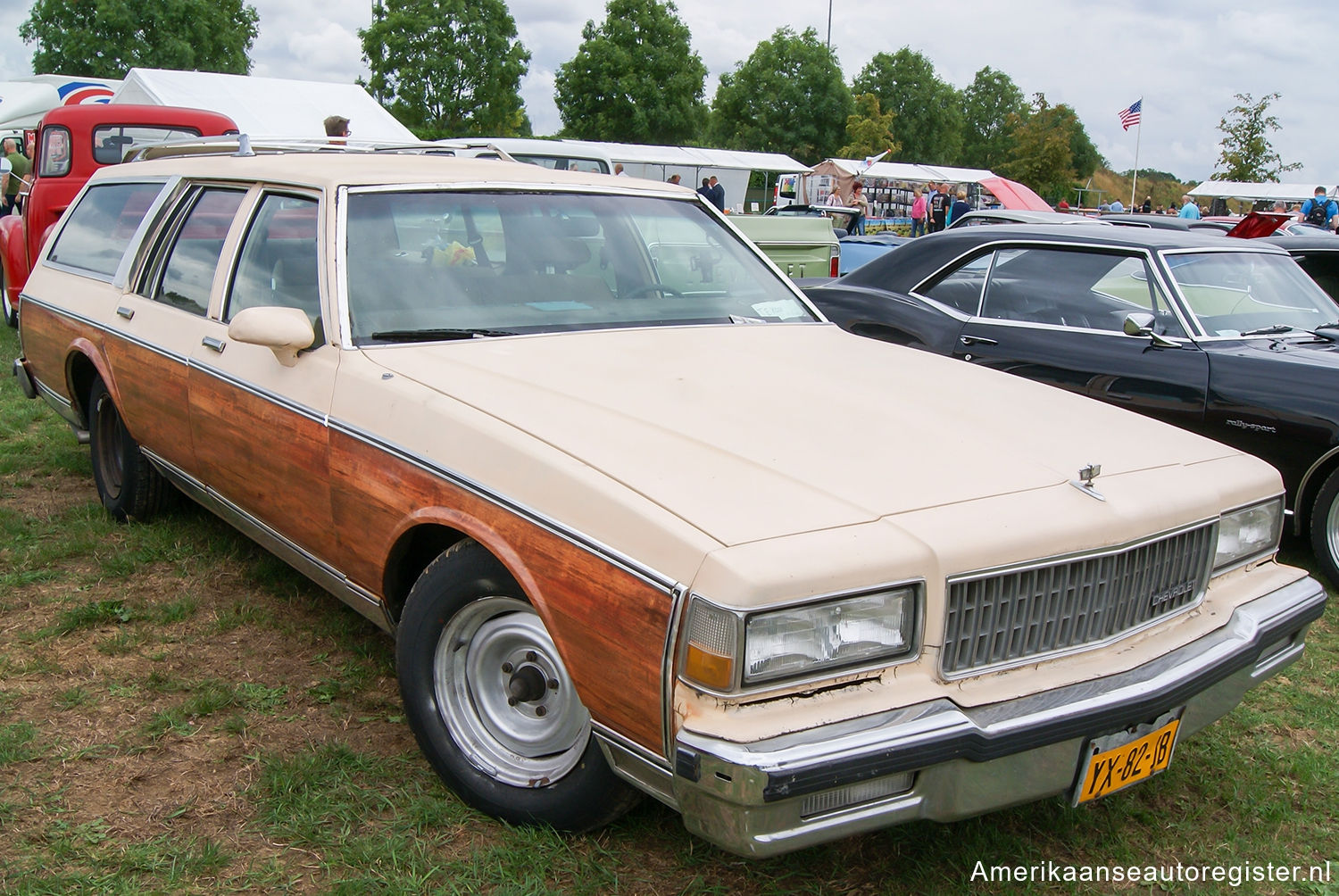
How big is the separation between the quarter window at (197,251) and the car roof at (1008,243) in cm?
361

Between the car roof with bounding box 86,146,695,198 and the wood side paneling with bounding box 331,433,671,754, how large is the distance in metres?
1.08

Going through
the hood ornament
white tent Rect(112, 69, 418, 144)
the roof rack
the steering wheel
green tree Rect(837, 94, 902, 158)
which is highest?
green tree Rect(837, 94, 902, 158)

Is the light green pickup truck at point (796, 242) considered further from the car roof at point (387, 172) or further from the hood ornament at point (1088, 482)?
the hood ornament at point (1088, 482)

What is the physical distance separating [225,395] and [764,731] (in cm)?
223

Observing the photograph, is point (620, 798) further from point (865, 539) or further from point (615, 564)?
point (865, 539)

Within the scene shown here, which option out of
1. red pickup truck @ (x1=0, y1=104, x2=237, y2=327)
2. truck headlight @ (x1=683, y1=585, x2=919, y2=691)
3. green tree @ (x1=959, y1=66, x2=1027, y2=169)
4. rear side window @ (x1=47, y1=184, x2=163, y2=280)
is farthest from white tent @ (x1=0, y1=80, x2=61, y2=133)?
green tree @ (x1=959, y1=66, x2=1027, y2=169)

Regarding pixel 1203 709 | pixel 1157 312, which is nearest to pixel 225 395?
pixel 1203 709

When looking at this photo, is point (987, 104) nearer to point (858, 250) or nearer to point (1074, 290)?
point (858, 250)

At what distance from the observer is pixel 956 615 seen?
207cm

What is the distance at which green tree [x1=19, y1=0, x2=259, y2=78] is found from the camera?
179 ft

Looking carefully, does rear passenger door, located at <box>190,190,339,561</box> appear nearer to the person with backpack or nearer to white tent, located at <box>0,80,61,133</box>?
the person with backpack

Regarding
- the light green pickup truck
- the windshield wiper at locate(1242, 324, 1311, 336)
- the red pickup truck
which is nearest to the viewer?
the windshield wiper at locate(1242, 324, 1311, 336)

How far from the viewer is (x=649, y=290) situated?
11.7 feet

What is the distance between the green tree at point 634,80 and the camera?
164 ft
